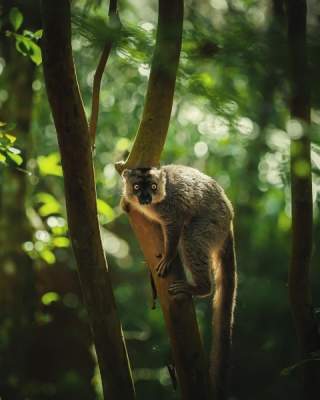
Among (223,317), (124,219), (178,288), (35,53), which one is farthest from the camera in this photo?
(124,219)

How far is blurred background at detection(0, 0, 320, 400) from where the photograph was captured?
3779mm

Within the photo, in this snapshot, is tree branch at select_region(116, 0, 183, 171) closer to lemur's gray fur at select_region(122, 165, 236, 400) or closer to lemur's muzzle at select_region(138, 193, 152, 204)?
lemur's gray fur at select_region(122, 165, 236, 400)

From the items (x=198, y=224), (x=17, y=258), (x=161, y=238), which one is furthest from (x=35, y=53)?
(x=17, y=258)

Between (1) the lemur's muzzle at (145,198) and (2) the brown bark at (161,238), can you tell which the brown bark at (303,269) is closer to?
(2) the brown bark at (161,238)

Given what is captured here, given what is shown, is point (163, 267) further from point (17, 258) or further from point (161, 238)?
point (17, 258)

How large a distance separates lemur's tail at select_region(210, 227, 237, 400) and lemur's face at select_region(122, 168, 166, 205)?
2.65 feet

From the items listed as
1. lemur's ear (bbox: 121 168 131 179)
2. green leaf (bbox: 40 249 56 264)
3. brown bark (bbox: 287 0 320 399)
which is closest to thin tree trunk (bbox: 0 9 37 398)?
green leaf (bbox: 40 249 56 264)

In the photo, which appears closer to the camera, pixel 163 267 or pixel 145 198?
pixel 163 267

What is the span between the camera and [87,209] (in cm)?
293

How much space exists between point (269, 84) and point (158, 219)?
2.51m

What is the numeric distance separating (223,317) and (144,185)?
1274 millimetres

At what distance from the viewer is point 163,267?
335cm

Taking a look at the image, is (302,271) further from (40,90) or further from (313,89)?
(40,90)

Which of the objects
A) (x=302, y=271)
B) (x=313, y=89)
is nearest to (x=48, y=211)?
(x=302, y=271)
